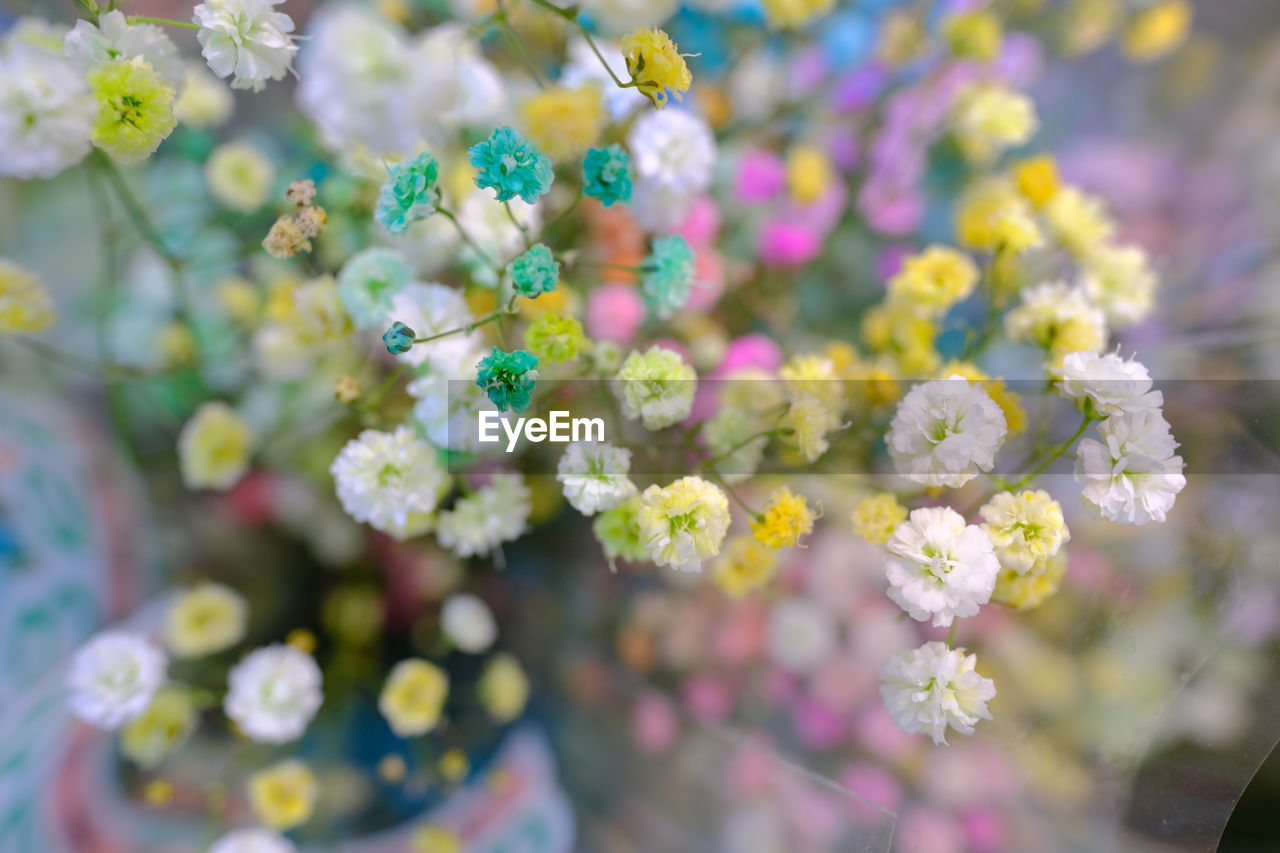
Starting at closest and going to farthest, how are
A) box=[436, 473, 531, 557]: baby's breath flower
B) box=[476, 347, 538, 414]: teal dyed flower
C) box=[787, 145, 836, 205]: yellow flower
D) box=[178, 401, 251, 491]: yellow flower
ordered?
box=[476, 347, 538, 414]: teal dyed flower < box=[436, 473, 531, 557]: baby's breath flower < box=[178, 401, 251, 491]: yellow flower < box=[787, 145, 836, 205]: yellow flower

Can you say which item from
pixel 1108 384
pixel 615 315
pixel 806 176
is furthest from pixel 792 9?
pixel 1108 384

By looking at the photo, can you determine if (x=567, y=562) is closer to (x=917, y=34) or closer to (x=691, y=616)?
(x=691, y=616)

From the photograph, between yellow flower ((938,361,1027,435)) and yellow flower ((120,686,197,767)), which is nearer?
yellow flower ((938,361,1027,435))

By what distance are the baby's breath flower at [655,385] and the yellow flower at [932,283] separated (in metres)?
0.18

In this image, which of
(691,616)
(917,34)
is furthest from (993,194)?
(691,616)

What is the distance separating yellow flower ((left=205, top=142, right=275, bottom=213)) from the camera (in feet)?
1.80

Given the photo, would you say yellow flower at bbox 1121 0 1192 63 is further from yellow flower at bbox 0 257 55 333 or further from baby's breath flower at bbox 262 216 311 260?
yellow flower at bbox 0 257 55 333

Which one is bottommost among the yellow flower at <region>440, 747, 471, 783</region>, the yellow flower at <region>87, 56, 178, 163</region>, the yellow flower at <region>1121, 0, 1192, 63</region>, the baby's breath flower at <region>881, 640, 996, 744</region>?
the yellow flower at <region>440, 747, 471, 783</region>

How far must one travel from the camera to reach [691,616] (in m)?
0.61

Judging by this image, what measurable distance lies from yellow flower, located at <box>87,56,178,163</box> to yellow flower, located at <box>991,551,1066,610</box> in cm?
44

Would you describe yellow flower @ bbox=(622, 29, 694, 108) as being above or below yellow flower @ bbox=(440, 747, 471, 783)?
above

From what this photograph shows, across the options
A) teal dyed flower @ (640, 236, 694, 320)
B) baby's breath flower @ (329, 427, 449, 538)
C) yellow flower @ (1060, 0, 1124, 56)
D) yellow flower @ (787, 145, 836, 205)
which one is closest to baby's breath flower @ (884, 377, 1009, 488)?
teal dyed flower @ (640, 236, 694, 320)

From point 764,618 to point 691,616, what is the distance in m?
0.06

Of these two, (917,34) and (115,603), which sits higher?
(917,34)
